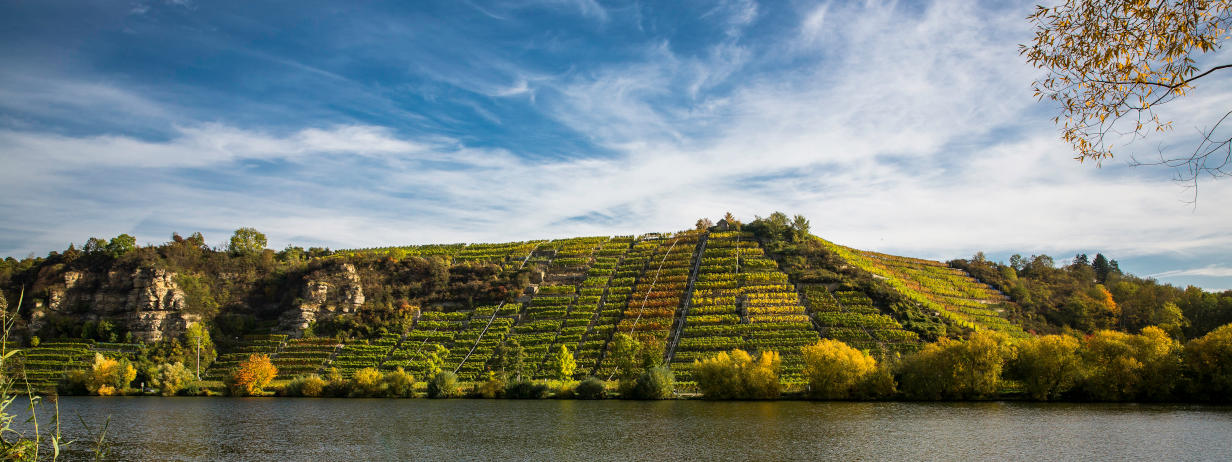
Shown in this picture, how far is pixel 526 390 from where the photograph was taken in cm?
7469

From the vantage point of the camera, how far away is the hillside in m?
84.3

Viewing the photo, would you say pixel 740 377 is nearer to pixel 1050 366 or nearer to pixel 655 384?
pixel 655 384

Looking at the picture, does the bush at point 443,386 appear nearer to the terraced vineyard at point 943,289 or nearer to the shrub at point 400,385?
the shrub at point 400,385

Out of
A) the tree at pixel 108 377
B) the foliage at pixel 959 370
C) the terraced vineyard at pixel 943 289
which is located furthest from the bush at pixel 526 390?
the terraced vineyard at pixel 943 289

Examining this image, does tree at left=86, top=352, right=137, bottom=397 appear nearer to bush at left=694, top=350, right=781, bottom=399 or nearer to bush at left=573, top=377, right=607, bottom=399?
bush at left=573, top=377, right=607, bottom=399

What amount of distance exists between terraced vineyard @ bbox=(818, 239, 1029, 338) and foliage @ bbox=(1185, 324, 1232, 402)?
2429 centimetres

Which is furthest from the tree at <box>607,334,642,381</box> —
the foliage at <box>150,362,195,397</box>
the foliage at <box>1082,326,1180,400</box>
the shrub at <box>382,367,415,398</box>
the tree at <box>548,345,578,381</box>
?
the foliage at <box>150,362,195,397</box>

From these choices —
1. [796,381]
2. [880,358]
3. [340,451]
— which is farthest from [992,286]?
[340,451]

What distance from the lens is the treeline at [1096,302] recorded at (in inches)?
3735

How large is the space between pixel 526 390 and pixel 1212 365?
62.8 m

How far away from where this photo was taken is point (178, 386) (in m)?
82.2

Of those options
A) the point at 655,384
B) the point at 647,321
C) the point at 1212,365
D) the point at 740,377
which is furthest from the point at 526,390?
the point at 1212,365

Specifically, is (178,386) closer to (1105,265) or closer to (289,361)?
(289,361)

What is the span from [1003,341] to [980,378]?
5.43 metres
